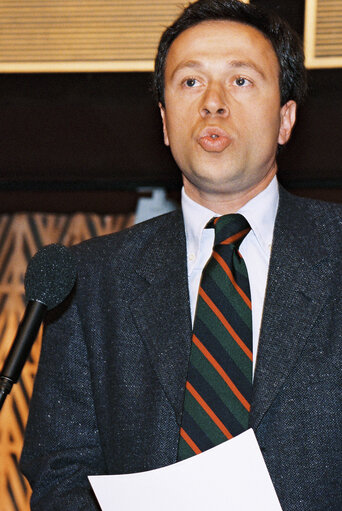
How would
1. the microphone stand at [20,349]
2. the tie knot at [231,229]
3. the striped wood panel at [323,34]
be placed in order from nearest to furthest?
the microphone stand at [20,349] < the tie knot at [231,229] < the striped wood panel at [323,34]

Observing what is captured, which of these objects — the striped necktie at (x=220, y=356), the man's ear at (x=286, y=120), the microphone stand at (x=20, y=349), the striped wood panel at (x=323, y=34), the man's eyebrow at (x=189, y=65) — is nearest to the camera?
the microphone stand at (x=20, y=349)

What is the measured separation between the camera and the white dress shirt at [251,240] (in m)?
1.50

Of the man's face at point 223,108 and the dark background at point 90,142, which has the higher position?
the man's face at point 223,108

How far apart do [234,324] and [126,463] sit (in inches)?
13.4

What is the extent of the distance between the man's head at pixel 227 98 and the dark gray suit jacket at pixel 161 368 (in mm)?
125

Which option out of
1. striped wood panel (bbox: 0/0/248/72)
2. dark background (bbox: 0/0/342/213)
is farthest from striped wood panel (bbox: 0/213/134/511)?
striped wood panel (bbox: 0/0/248/72)

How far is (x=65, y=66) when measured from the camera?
7.34 ft

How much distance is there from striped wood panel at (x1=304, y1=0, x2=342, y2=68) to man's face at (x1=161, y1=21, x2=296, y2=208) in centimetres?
54

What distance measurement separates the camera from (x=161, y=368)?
142cm

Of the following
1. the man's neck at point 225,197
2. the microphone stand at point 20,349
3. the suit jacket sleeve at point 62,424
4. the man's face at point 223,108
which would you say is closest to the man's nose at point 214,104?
the man's face at point 223,108

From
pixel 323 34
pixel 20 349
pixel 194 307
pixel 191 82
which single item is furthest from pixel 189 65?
pixel 20 349

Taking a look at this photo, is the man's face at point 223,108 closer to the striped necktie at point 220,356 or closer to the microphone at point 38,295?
the striped necktie at point 220,356

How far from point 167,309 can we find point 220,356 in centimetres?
18

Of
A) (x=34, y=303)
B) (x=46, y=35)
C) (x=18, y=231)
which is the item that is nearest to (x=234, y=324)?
(x=34, y=303)
